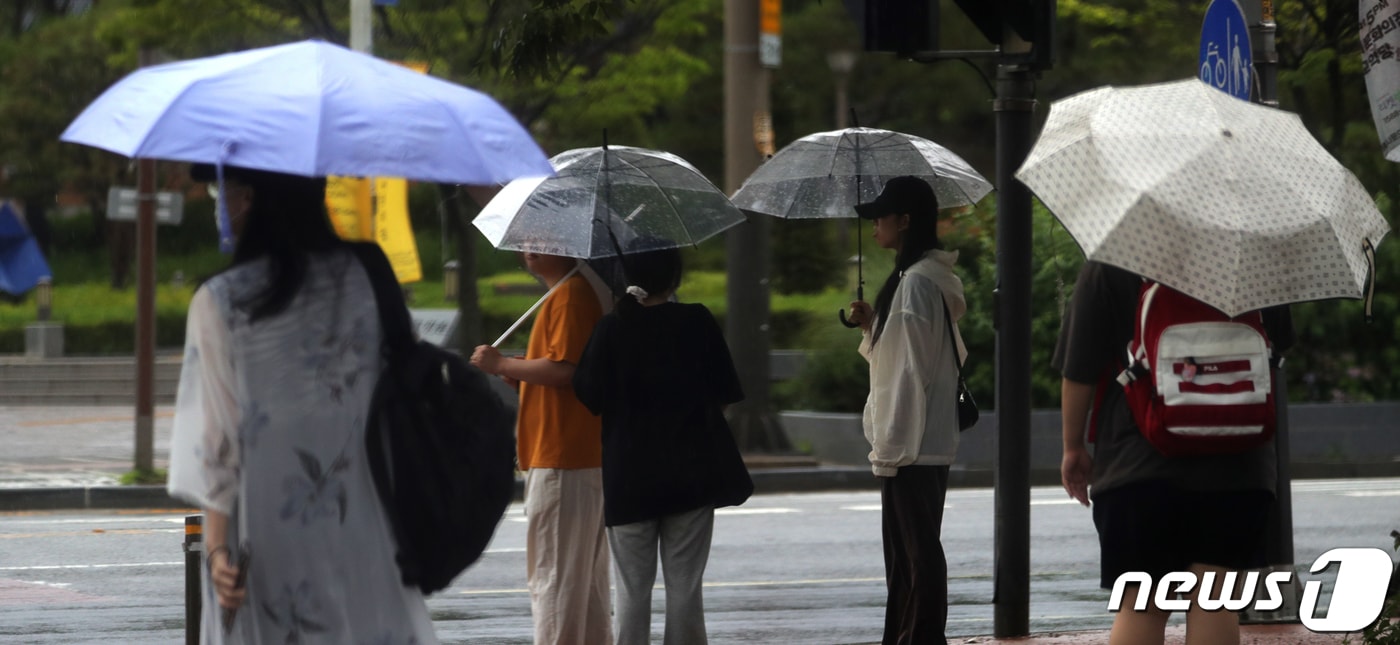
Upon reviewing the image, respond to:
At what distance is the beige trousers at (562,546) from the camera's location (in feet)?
20.2

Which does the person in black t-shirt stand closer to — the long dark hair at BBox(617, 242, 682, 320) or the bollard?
the long dark hair at BBox(617, 242, 682, 320)

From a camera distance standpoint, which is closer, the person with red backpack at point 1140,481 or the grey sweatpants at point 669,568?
the person with red backpack at point 1140,481

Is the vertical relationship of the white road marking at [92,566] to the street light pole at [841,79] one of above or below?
below

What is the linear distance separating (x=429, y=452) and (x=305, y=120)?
747 millimetres

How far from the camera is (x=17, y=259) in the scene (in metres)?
39.8

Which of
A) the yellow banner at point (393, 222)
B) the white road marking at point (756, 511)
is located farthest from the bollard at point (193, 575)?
the yellow banner at point (393, 222)

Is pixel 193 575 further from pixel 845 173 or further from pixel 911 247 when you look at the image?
pixel 845 173

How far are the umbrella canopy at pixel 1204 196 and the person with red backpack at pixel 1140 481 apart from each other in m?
0.25

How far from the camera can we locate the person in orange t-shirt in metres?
6.14

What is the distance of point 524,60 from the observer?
7.34 meters

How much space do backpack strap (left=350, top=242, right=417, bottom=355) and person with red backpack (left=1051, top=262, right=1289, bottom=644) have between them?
72.9 inches

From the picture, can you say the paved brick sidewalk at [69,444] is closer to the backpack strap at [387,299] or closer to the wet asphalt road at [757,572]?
the wet asphalt road at [757,572]

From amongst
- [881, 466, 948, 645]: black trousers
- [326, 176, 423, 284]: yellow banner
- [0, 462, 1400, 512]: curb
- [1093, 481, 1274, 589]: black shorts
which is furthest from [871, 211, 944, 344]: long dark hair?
[326, 176, 423, 284]: yellow banner

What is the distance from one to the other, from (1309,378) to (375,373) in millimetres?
16703
